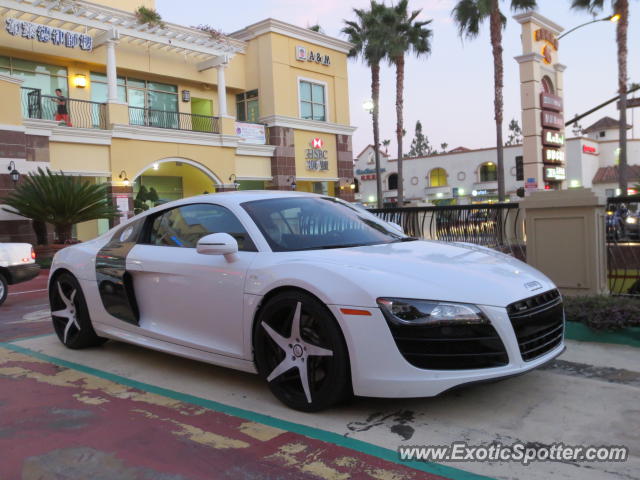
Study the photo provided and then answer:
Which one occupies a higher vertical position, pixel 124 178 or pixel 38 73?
pixel 38 73

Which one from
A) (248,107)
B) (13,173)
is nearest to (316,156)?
(248,107)

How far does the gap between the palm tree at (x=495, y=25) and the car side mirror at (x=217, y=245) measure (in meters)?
24.5

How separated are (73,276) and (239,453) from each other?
10.0 feet

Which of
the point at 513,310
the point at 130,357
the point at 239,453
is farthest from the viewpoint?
the point at 130,357

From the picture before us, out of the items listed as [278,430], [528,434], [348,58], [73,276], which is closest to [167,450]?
[278,430]

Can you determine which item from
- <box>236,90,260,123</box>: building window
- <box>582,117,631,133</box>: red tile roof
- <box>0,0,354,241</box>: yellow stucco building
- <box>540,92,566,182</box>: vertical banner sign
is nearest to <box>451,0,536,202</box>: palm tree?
<box>540,92,566,182</box>: vertical banner sign

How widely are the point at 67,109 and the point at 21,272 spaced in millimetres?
14143

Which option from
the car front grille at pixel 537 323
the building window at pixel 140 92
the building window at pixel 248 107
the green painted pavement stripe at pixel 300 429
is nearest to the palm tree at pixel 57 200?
the building window at pixel 140 92

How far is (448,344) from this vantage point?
10.6ft

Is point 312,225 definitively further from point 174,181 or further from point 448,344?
point 174,181

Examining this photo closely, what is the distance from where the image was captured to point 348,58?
116ft

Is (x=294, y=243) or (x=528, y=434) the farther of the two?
(x=294, y=243)

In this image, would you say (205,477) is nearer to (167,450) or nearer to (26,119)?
(167,450)

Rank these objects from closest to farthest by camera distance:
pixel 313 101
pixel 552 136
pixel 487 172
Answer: pixel 552 136 < pixel 313 101 < pixel 487 172
